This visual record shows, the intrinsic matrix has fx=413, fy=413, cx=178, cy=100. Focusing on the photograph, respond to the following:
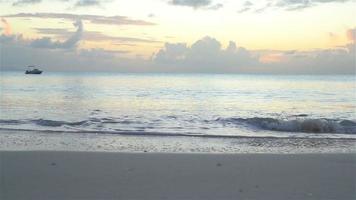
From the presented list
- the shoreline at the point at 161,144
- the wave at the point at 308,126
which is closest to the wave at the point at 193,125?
the wave at the point at 308,126

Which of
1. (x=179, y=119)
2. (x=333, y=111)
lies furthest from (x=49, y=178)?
(x=333, y=111)

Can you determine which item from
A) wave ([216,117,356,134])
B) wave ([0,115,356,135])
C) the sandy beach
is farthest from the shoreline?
wave ([216,117,356,134])

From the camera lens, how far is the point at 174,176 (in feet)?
23.4

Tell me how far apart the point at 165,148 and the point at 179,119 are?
8899 millimetres

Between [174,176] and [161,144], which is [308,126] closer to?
[161,144]

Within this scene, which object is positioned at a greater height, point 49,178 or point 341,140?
point 49,178

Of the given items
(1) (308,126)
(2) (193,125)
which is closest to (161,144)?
(2) (193,125)

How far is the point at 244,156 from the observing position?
925cm

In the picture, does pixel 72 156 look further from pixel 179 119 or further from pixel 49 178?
pixel 179 119

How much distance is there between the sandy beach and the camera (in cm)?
599

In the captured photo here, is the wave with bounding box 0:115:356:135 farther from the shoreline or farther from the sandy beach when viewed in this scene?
the sandy beach

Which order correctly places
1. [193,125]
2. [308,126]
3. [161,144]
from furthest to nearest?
[193,125], [308,126], [161,144]

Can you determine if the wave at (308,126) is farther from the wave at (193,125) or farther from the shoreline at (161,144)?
the shoreline at (161,144)

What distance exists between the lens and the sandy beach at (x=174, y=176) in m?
5.99
